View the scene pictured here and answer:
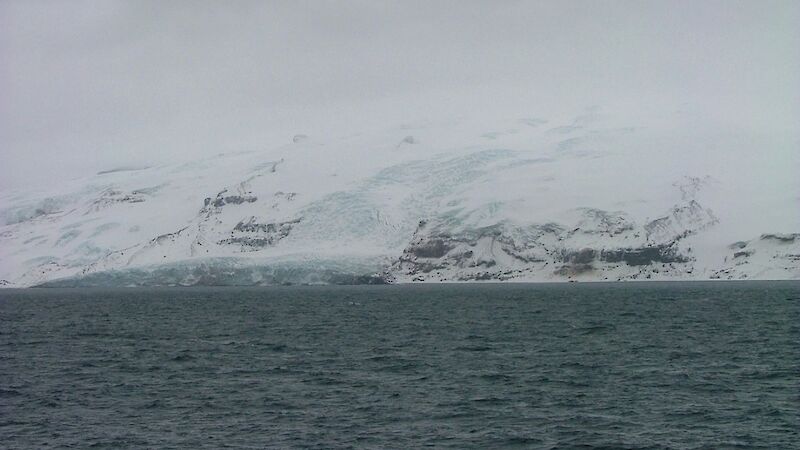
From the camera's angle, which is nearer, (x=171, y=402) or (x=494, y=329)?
(x=171, y=402)

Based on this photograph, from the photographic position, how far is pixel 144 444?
37.1 metres

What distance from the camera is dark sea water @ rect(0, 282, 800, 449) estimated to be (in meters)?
38.4

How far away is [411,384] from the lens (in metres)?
50.1

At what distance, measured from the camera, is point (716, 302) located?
117m

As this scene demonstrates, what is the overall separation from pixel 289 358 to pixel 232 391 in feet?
43.9

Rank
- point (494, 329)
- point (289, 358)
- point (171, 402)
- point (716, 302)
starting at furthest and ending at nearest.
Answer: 1. point (716, 302)
2. point (494, 329)
3. point (289, 358)
4. point (171, 402)

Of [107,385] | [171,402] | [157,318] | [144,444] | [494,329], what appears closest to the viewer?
[144,444]

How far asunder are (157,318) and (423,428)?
231ft

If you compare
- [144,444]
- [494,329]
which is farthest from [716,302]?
[144,444]

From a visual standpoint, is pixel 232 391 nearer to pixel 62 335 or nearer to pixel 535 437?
pixel 535 437

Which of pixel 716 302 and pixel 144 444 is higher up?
pixel 144 444

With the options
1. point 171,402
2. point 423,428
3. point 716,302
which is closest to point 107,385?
point 171,402

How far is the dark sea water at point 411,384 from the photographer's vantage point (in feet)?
126

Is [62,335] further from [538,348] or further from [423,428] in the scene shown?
[423,428]
